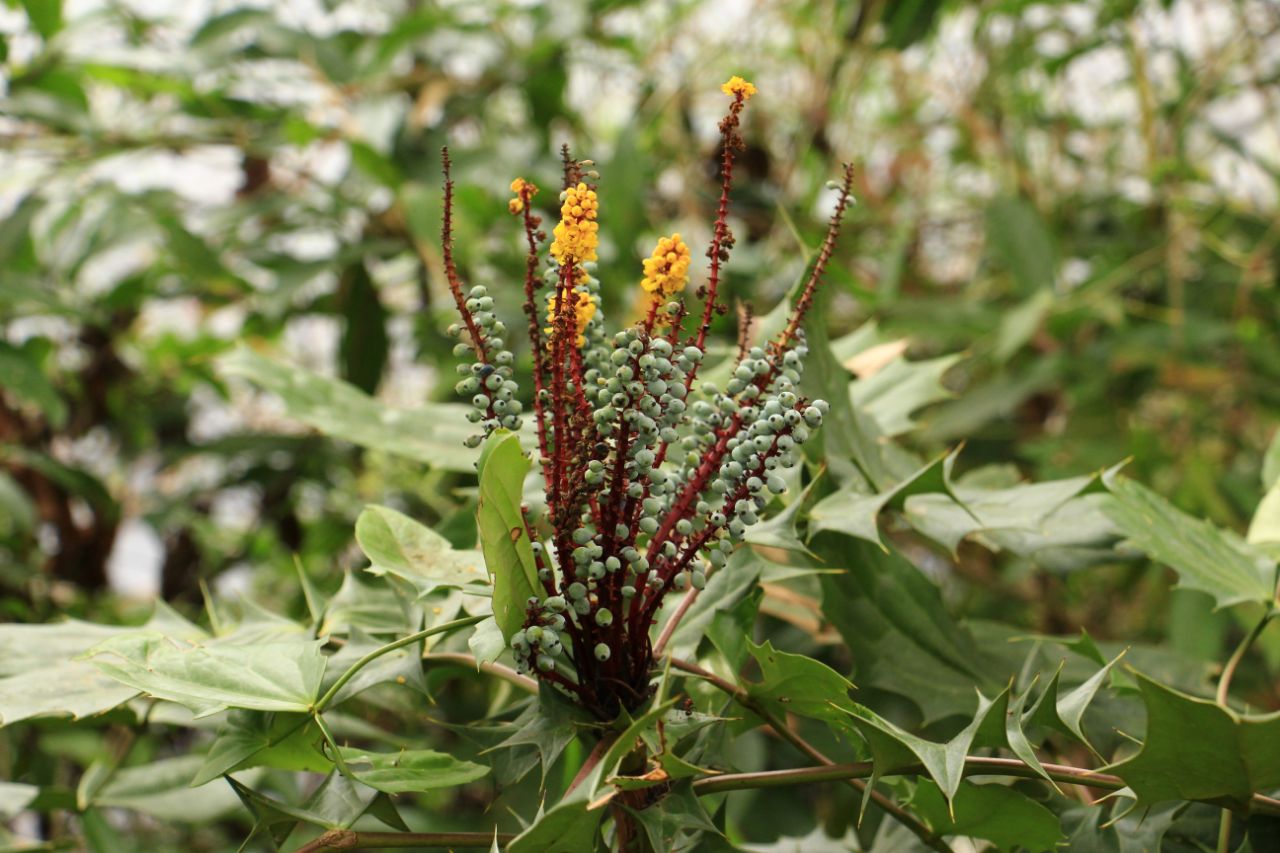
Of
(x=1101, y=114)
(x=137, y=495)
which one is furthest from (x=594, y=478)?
(x=1101, y=114)

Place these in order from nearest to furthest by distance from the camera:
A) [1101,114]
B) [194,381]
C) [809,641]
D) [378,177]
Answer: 1. [809,641]
2. [378,177]
3. [194,381]
4. [1101,114]

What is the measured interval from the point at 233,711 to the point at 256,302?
937 mm

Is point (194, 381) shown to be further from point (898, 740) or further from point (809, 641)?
point (898, 740)

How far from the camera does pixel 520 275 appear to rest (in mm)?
1104

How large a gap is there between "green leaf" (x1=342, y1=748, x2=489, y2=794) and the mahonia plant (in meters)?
0.04

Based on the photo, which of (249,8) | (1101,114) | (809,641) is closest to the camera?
(809,641)

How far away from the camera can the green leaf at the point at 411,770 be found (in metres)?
0.36

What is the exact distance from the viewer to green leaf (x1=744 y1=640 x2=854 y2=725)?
36 centimetres

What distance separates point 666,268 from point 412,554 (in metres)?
0.14

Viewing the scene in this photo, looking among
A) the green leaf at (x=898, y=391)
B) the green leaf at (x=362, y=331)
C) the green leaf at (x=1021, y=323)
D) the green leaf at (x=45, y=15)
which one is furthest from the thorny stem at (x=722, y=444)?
the green leaf at (x=45, y=15)

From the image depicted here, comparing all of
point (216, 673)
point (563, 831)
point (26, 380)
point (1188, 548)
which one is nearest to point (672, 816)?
point (563, 831)

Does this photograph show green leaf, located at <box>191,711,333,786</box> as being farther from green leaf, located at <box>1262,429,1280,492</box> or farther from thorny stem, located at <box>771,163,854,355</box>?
green leaf, located at <box>1262,429,1280,492</box>

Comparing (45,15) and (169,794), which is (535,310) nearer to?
(169,794)

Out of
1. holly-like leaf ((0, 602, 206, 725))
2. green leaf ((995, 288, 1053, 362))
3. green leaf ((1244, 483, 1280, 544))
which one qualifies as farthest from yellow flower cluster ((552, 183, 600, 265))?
green leaf ((995, 288, 1053, 362))
